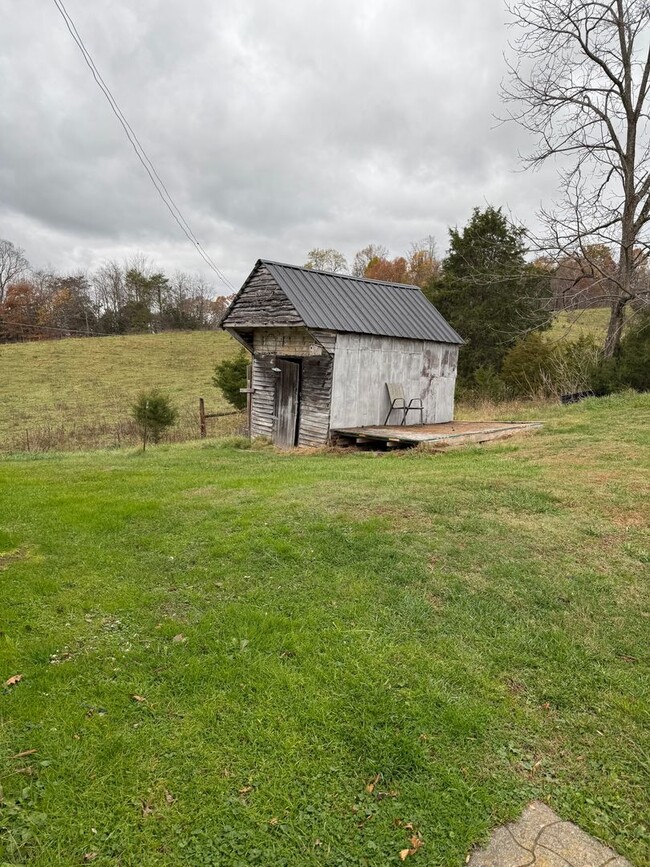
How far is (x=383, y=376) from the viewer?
470 inches

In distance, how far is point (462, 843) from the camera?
192 cm

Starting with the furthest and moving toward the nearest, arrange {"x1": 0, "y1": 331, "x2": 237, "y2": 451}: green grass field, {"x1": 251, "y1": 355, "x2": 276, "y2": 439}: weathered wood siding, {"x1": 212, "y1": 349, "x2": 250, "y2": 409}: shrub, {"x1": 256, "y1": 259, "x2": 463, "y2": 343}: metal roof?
{"x1": 212, "y1": 349, "x2": 250, "y2": 409}: shrub → {"x1": 0, "y1": 331, "x2": 237, "y2": 451}: green grass field → {"x1": 251, "y1": 355, "x2": 276, "y2": 439}: weathered wood siding → {"x1": 256, "y1": 259, "x2": 463, "y2": 343}: metal roof

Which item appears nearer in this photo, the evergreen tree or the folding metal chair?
the folding metal chair

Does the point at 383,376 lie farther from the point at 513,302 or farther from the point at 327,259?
the point at 327,259

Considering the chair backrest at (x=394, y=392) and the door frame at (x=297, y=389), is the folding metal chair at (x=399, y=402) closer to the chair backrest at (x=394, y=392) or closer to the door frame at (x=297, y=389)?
the chair backrest at (x=394, y=392)

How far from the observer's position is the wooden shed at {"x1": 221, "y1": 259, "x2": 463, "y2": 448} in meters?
11.1

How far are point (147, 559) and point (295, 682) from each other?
2173 millimetres

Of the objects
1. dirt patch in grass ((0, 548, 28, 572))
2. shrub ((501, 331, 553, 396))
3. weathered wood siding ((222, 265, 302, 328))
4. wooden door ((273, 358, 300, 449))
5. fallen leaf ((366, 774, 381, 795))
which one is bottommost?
fallen leaf ((366, 774, 381, 795))

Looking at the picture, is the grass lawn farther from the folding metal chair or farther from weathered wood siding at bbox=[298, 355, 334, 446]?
the folding metal chair

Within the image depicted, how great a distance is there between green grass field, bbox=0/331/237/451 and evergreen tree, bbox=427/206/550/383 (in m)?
12.0

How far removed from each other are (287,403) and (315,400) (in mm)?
983

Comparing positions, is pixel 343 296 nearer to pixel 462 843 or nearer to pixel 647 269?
pixel 462 843

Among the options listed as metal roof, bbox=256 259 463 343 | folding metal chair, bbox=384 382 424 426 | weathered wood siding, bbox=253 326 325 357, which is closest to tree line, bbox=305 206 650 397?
metal roof, bbox=256 259 463 343

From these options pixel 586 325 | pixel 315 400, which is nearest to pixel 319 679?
pixel 315 400
